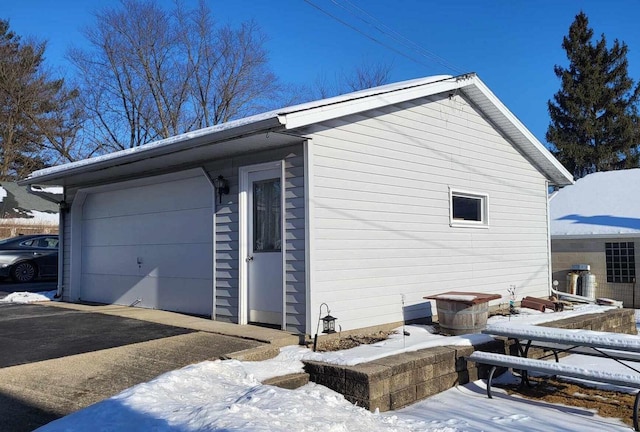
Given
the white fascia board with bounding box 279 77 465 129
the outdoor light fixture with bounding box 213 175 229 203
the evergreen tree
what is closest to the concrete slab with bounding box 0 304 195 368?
the outdoor light fixture with bounding box 213 175 229 203

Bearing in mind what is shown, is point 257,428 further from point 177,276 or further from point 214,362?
point 177,276

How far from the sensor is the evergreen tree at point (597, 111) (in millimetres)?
31312

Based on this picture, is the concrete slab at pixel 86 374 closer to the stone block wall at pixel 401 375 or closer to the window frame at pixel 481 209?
the stone block wall at pixel 401 375

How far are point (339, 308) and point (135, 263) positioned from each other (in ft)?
14.8

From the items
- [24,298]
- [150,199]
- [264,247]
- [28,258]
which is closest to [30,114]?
[28,258]

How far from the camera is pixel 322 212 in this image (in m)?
6.57

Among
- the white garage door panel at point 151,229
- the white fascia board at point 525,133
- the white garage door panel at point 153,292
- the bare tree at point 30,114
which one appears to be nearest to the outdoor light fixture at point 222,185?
the white garage door panel at point 151,229

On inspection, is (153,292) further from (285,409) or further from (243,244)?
(285,409)

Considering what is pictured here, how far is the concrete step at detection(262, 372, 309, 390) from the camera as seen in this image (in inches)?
193

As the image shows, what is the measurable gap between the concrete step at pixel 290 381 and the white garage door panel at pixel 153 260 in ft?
10.2

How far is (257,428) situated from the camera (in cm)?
345

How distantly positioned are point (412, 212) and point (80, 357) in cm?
492

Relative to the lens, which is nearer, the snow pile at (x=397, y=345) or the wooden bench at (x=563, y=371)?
the wooden bench at (x=563, y=371)

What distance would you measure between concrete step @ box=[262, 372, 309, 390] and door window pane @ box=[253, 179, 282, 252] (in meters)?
2.08
